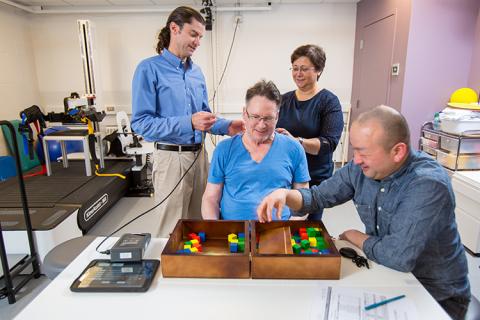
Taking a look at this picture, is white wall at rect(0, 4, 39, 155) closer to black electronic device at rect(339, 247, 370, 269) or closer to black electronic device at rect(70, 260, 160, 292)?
black electronic device at rect(70, 260, 160, 292)

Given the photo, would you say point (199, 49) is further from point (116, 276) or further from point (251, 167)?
point (116, 276)

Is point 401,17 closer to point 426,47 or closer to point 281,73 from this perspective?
point 426,47

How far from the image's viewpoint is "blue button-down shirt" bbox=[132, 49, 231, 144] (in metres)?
1.73

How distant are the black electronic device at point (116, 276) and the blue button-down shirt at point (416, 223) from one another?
63cm

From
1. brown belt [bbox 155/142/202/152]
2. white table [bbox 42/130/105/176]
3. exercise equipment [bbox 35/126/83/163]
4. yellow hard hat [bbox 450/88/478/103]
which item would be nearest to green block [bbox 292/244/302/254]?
brown belt [bbox 155/142/202/152]

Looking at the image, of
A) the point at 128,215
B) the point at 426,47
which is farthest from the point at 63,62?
the point at 426,47

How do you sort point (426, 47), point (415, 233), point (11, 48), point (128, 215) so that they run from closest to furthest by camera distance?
point (415, 233) → point (426, 47) → point (128, 215) → point (11, 48)

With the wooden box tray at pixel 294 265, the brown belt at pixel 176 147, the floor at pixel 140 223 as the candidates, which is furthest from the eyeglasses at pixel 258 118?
the floor at pixel 140 223

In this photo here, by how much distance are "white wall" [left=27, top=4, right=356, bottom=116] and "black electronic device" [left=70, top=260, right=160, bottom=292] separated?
4.08 m

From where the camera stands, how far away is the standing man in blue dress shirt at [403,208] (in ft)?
3.22

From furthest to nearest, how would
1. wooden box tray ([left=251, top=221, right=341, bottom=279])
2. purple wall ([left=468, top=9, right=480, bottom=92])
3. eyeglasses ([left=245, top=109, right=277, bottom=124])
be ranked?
purple wall ([left=468, top=9, right=480, bottom=92]) → eyeglasses ([left=245, top=109, right=277, bottom=124]) → wooden box tray ([left=251, top=221, right=341, bottom=279])

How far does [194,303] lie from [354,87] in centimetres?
446

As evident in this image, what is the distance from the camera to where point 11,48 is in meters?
4.38

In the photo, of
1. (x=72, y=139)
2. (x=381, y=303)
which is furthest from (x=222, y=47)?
(x=381, y=303)
